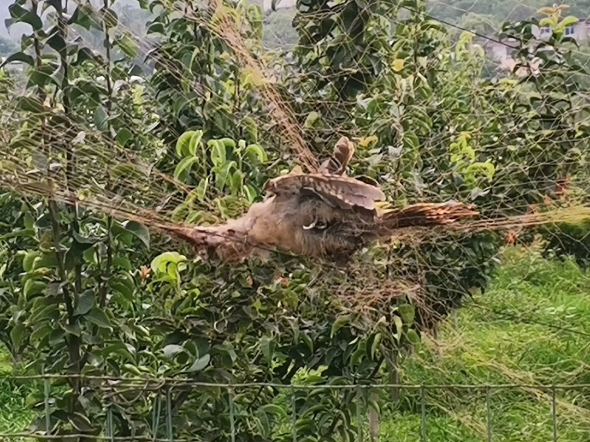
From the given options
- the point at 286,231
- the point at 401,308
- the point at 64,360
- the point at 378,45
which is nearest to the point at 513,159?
the point at 378,45

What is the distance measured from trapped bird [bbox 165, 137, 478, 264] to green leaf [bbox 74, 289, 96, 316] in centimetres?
26

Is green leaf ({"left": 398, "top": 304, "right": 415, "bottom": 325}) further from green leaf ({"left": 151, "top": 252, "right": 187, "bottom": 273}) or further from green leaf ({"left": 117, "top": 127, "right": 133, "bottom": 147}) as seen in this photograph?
green leaf ({"left": 117, "top": 127, "right": 133, "bottom": 147})

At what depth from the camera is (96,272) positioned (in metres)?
1.41

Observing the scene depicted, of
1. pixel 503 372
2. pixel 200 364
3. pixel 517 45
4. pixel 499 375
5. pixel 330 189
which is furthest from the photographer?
pixel 499 375

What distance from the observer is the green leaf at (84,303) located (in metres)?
1.35

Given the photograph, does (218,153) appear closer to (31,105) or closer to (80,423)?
(31,105)

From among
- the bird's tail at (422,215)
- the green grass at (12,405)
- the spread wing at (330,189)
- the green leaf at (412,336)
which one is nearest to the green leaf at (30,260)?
the spread wing at (330,189)

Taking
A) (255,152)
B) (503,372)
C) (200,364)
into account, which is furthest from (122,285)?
(503,372)

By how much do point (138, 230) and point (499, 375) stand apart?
160 centimetres

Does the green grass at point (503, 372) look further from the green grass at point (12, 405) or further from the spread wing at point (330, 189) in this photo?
the green grass at point (12, 405)

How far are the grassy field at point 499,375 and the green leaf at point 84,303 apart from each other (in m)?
0.76

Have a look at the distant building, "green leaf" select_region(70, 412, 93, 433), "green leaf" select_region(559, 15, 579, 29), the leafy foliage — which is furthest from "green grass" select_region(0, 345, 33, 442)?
"green leaf" select_region(559, 15, 579, 29)

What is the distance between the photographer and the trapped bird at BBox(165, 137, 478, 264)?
44.9 inches

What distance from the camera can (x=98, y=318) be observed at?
1.36 m
